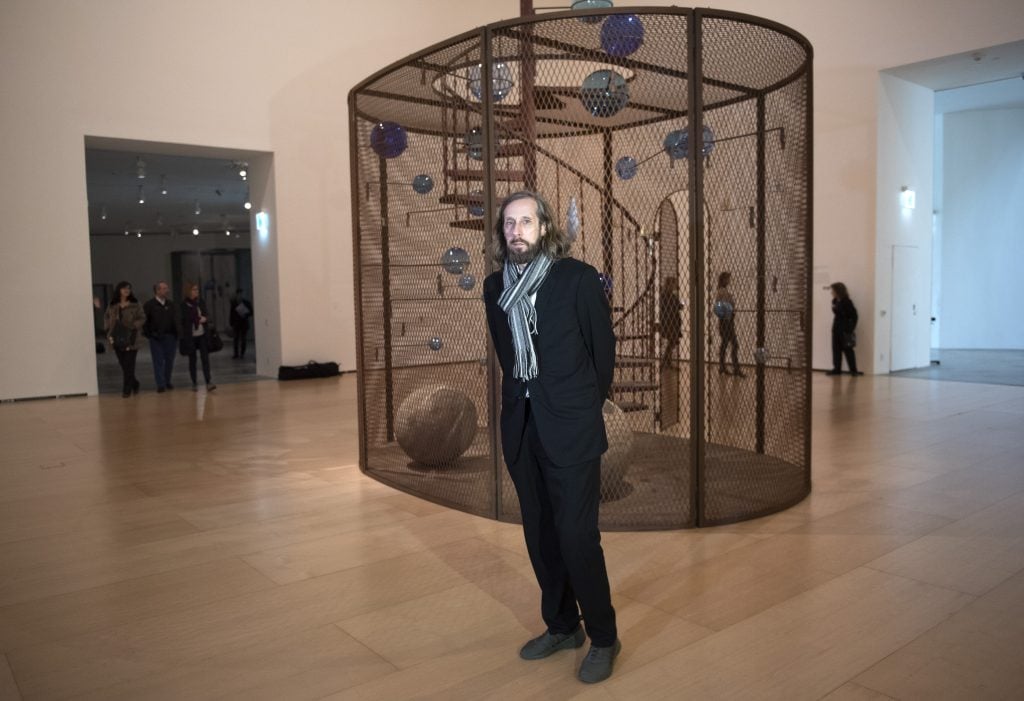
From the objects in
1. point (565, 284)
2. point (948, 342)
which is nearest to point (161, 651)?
point (565, 284)

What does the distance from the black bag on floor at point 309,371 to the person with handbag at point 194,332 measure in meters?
1.17

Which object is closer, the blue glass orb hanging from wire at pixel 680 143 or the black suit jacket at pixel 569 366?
the black suit jacket at pixel 569 366

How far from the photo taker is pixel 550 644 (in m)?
3.08

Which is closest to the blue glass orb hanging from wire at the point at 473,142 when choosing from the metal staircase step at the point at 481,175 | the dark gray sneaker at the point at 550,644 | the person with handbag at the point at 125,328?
the metal staircase step at the point at 481,175

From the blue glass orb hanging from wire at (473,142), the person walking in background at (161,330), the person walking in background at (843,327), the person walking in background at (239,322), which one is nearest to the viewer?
the blue glass orb hanging from wire at (473,142)

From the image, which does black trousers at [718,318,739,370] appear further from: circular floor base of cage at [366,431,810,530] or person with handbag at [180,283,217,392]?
person with handbag at [180,283,217,392]

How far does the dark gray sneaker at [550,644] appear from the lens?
3.06 metres

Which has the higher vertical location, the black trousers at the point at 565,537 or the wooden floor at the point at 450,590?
the black trousers at the point at 565,537

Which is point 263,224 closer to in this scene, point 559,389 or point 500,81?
point 500,81

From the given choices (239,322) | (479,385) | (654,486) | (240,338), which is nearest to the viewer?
(479,385)

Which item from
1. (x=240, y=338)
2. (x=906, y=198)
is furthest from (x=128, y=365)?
(x=906, y=198)

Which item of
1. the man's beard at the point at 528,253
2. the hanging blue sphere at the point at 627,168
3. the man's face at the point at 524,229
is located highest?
the hanging blue sphere at the point at 627,168

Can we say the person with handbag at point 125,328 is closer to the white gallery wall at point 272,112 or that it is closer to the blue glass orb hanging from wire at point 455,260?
the white gallery wall at point 272,112

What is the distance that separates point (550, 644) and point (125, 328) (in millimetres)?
9679
